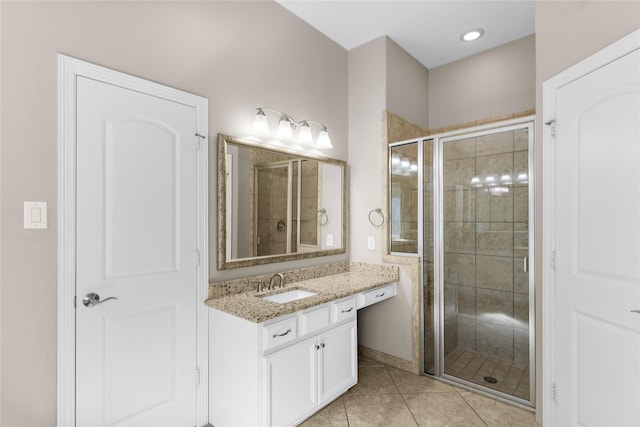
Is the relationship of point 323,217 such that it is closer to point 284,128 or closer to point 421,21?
point 284,128

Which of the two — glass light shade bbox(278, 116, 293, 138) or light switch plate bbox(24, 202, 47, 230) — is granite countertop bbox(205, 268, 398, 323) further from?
glass light shade bbox(278, 116, 293, 138)

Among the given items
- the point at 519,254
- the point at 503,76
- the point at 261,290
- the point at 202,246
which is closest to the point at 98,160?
the point at 202,246

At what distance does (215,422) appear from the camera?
2.00 meters

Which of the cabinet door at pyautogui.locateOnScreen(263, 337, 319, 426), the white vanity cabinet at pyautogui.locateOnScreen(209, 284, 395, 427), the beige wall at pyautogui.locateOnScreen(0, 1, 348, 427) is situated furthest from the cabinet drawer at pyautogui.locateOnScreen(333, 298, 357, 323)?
the beige wall at pyautogui.locateOnScreen(0, 1, 348, 427)

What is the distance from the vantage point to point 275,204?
2.52 m

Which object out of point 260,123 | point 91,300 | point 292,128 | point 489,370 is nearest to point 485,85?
point 292,128

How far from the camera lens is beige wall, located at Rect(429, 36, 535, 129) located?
9.92ft

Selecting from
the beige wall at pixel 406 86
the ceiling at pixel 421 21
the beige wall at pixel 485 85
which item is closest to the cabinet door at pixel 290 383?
the beige wall at pixel 406 86

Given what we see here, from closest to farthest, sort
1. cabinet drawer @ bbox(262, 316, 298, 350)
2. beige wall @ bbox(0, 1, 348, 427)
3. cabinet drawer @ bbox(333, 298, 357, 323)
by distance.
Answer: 1. beige wall @ bbox(0, 1, 348, 427)
2. cabinet drawer @ bbox(262, 316, 298, 350)
3. cabinet drawer @ bbox(333, 298, 357, 323)

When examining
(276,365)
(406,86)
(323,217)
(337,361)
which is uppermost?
(406,86)

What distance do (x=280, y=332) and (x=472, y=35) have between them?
120 inches

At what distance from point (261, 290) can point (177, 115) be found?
4.18 ft

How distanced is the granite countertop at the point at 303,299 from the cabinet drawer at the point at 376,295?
0.05 m

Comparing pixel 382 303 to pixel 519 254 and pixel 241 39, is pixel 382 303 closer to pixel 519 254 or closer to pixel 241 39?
pixel 519 254
